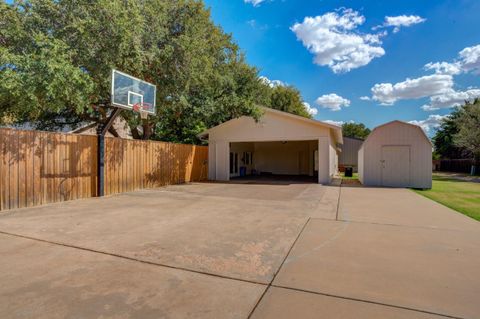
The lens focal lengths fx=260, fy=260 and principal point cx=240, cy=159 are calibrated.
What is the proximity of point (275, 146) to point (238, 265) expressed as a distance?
18978 millimetres

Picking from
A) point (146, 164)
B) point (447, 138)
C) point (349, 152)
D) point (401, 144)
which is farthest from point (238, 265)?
point (447, 138)

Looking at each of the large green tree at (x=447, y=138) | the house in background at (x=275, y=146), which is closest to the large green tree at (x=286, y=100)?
the house in background at (x=275, y=146)

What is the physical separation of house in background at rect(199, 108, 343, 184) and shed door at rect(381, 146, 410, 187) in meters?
2.59

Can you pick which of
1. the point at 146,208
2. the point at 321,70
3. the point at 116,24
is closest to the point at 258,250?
the point at 146,208

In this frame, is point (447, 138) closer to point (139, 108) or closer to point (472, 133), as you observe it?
point (472, 133)

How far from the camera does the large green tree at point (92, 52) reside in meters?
7.35

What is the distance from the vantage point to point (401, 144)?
1235 cm

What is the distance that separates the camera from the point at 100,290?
8.74 feet

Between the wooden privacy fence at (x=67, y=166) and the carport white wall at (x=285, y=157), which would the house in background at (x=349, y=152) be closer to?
the carport white wall at (x=285, y=157)

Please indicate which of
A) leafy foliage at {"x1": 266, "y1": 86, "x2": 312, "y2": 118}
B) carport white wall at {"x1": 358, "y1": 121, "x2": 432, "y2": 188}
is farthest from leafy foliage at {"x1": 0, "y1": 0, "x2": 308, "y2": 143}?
leafy foliage at {"x1": 266, "y1": 86, "x2": 312, "y2": 118}

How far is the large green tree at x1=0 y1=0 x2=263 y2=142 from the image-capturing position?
24.1ft

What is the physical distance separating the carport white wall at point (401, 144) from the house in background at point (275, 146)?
72.4 inches

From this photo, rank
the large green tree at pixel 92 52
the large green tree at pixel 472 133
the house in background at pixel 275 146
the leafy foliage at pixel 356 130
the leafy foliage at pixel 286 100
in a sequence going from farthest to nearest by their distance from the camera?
the leafy foliage at pixel 356 130 → the leafy foliage at pixel 286 100 → the large green tree at pixel 472 133 → the house in background at pixel 275 146 → the large green tree at pixel 92 52

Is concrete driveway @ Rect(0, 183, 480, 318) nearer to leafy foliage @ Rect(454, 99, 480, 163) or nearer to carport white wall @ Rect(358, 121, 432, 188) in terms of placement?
carport white wall @ Rect(358, 121, 432, 188)
